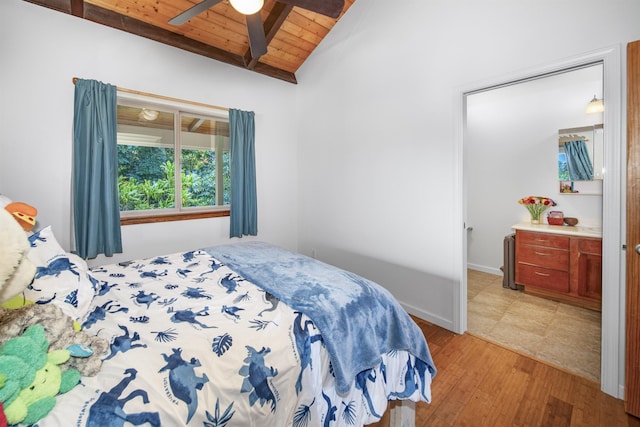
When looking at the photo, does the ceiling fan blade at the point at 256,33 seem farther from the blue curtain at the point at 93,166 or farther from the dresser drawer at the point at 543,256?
the dresser drawer at the point at 543,256

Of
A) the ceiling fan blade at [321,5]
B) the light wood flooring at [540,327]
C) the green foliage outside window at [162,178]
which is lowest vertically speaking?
the light wood flooring at [540,327]

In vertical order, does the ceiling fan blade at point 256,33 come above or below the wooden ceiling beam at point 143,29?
below

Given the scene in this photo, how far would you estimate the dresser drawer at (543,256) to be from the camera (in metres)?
2.88

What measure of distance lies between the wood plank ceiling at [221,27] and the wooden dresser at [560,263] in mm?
3001

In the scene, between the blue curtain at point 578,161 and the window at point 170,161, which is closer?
the window at point 170,161

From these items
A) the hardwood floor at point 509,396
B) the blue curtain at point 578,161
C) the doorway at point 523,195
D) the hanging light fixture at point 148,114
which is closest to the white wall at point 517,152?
the doorway at point 523,195

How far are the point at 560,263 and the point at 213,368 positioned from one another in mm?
3420

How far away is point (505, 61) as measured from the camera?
6.64 ft

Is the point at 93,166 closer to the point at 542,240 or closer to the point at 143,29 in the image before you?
the point at 143,29

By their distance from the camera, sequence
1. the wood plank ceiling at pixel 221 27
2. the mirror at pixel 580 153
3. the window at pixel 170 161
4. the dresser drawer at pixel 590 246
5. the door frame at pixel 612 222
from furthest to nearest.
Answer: the mirror at pixel 580 153
the window at pixel 170 161
the dresser drawer at pixel 590 246
the wood plank ceiling at pixel 221 27
the door frame at pixel 612 222

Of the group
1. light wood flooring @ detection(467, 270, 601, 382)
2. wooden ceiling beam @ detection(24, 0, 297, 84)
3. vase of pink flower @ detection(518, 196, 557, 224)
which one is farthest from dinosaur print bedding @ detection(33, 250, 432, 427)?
vase of pink flower @ detection(518, 196, 557, 224)

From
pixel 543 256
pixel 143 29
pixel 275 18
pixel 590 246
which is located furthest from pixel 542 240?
pixel 143 29

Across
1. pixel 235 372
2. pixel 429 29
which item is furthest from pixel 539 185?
pixel 235 372

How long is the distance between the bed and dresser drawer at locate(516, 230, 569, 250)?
7.89 feet
